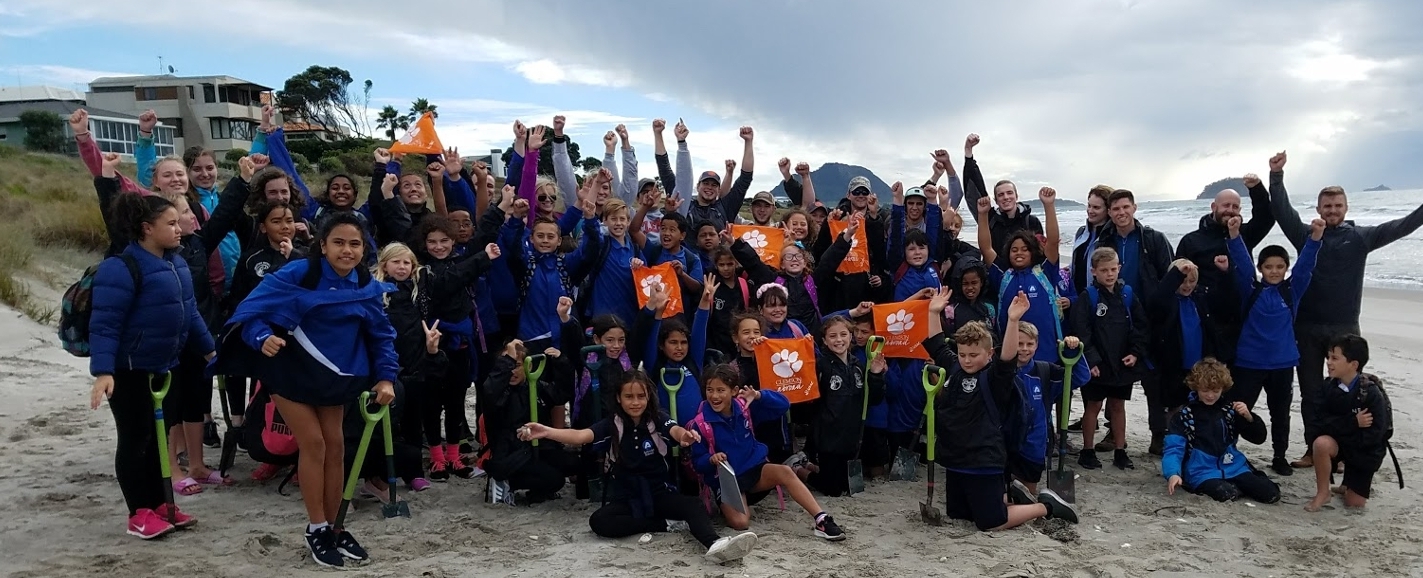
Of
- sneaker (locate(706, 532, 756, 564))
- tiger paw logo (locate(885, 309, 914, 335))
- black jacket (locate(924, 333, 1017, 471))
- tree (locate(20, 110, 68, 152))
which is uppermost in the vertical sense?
tree (locate(20, 110, 68, 152))

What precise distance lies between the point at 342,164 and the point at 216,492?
37076 mm

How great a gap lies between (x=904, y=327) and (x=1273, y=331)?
2781mm

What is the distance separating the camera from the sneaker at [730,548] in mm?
4723

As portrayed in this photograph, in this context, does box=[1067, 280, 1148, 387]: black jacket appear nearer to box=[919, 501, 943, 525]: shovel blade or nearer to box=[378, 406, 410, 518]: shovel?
box=[919, 501, 943, 525]: shovel blade

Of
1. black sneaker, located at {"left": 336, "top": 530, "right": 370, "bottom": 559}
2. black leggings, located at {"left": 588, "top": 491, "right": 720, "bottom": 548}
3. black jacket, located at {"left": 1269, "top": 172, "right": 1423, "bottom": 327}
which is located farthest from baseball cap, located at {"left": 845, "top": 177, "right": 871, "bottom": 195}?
black sneaker, located at {"left": 336, "top": 530, "right": 370, "bottom": 559}

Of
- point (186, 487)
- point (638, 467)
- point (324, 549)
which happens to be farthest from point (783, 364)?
point (186, 487)

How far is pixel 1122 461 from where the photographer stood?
22.2 feet

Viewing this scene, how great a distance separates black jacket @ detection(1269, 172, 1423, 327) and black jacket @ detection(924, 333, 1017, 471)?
3.12m

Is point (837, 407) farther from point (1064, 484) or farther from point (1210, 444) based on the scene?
point (1210, 444)

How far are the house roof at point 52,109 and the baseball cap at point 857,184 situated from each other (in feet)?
190

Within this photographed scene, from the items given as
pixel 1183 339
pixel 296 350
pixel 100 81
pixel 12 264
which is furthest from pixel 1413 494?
pixel 100 81

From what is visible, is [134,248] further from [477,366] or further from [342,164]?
[342,164]

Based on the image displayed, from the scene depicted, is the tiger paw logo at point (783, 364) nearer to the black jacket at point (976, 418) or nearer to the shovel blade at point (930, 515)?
the black jacket at point (976, 418)

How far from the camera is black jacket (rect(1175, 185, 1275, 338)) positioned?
6.78 metres
